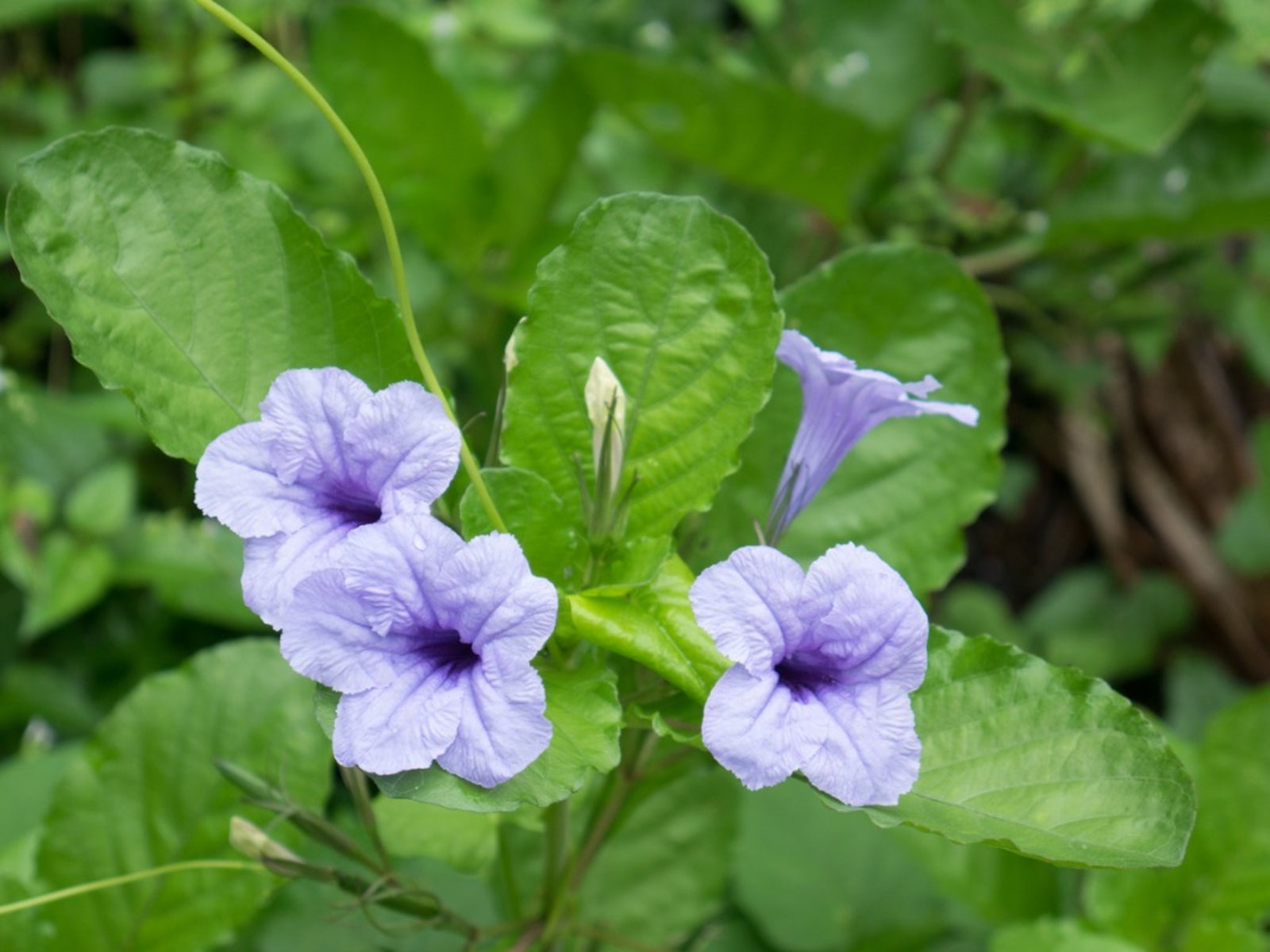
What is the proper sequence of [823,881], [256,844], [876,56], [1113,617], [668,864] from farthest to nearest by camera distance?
A: 1. [1113,617]
2. [876,56]
3. [823,881]
4. [668,864]
5. [256,844]

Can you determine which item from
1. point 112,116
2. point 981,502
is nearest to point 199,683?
point 981,502

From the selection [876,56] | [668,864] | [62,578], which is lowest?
[62,578]

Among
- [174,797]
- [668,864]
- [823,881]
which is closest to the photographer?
[174,797]

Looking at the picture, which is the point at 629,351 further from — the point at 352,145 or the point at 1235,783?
the point at 1235,783

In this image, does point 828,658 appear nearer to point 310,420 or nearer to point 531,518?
point 531,518

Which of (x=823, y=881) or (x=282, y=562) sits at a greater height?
(x=282, y=562)

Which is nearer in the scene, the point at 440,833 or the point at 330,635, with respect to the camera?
the point at 330,635

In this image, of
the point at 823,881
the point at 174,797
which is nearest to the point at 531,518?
the point at 174,797
